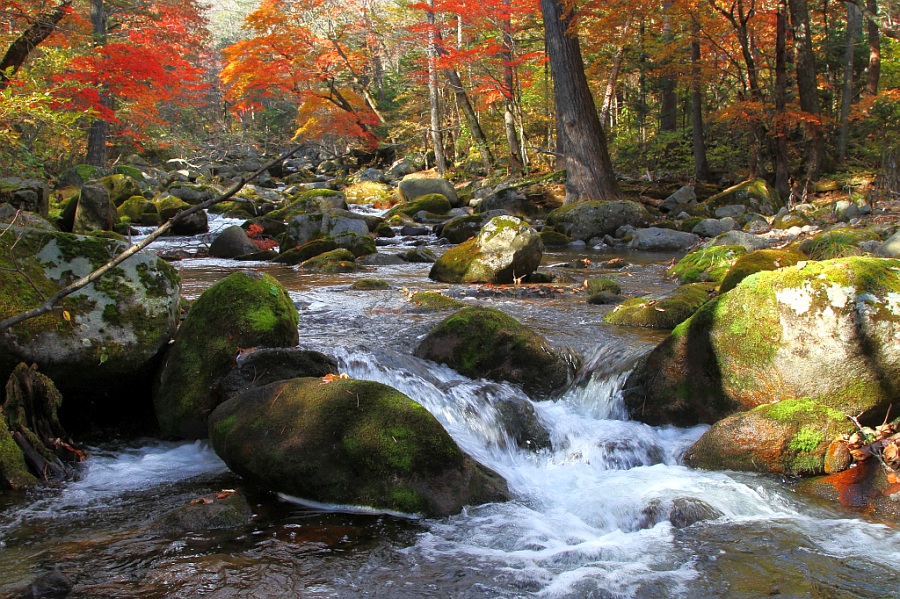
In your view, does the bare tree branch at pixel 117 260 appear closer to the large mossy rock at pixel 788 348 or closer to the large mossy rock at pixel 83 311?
the large mossy rock at pixel 83 311

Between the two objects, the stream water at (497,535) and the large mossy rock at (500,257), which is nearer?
the stream water at (497,535)

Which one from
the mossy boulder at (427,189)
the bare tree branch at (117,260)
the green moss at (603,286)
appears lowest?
the green moss at (603,286)

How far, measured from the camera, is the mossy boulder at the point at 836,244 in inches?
344

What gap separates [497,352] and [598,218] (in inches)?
407

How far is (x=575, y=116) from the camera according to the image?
16.0 meters

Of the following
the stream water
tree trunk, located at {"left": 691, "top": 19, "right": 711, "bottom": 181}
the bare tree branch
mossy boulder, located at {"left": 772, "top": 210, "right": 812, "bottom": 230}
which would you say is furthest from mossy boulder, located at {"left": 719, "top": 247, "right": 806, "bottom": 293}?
tree trunk, located at {"left": 691, "top": 19, "right": 711, "bottom": 181}

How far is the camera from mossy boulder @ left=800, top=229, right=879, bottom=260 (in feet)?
28.6

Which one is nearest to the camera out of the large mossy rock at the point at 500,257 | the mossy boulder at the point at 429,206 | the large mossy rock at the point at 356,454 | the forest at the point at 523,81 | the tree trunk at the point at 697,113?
the large mossy rock at the point at 356,454

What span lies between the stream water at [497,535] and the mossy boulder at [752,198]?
13.3 metres

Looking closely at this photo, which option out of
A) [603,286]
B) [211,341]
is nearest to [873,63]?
[603,286]

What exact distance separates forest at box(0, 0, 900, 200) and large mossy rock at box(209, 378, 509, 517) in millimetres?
5273

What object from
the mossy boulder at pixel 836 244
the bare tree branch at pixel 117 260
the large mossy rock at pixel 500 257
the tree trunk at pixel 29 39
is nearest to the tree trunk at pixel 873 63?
the mossy boulder at pixel 836 244

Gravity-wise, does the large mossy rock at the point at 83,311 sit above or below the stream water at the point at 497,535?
above

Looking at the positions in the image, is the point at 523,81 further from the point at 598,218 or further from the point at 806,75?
the point at 598,218
